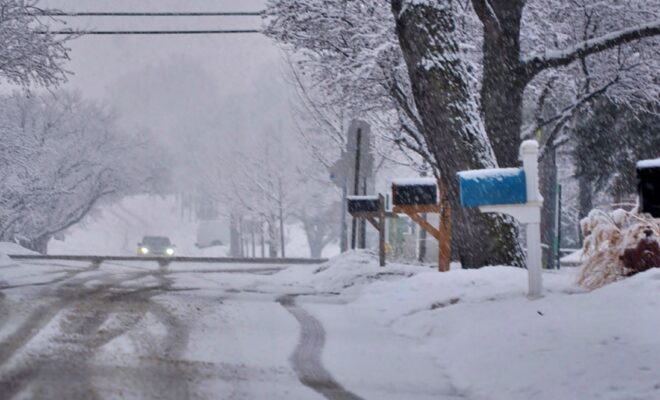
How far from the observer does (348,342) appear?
6289mm

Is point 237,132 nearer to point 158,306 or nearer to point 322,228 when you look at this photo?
point 322,228

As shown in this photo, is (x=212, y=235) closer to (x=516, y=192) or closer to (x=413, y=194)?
(x=413, y=194)

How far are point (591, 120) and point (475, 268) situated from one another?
15740mm

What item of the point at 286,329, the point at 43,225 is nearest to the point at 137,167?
the point at 43,225

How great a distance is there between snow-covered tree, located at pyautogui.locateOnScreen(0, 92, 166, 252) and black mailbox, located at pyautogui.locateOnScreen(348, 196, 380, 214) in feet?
73.4

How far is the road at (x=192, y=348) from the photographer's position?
4.73m

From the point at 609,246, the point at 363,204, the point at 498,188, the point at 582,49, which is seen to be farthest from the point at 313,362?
the point at 363,204

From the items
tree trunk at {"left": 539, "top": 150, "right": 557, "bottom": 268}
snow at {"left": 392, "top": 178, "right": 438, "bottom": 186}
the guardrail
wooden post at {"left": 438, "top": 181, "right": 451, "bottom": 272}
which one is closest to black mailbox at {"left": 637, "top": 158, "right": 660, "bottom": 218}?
wooden post at {"left": 438, "top": 181, "right": 451, "bottom": 272}

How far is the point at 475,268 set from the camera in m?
8.88

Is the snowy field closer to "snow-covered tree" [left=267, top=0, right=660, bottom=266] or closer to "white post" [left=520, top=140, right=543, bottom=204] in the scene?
"white post" [left=520, top=140, right=543, bottom=204]

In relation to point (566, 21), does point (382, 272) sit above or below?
below

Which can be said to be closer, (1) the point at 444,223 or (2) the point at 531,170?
(2) the point at 531,170

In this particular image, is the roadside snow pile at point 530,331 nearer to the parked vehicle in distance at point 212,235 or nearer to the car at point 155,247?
the car at point 155,247

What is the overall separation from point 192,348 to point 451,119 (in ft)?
14.3
